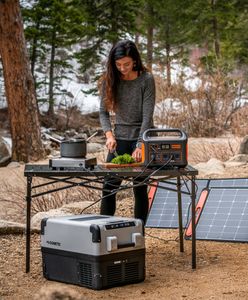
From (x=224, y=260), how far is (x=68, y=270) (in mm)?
1267

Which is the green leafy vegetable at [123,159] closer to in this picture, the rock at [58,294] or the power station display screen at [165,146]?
the power station display screen at [165,146]

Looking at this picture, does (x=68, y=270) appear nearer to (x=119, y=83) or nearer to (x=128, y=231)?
(x=128, y=231)

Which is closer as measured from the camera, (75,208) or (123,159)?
(123,159)

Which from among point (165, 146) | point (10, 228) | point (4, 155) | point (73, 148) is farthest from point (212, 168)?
point (4, 155)

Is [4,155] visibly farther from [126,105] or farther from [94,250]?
[94,250]

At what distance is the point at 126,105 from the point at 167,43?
71.2 feet

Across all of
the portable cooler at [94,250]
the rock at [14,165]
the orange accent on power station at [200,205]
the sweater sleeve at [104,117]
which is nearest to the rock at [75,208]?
the orange accent on power station at [200,205]

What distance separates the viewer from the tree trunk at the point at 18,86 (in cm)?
1236

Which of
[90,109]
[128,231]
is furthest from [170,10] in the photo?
[128,231]

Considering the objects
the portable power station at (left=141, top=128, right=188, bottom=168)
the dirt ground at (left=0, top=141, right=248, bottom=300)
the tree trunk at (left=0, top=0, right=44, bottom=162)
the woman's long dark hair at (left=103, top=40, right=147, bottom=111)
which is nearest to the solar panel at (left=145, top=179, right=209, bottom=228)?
the dirt ground at (left=0, top=141, right=248, bottom=300)

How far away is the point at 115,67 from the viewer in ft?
16.6

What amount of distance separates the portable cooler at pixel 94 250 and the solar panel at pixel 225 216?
1.51 metres

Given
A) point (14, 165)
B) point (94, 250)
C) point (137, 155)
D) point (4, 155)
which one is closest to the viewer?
point (94, 250)

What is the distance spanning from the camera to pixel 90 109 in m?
24.8
